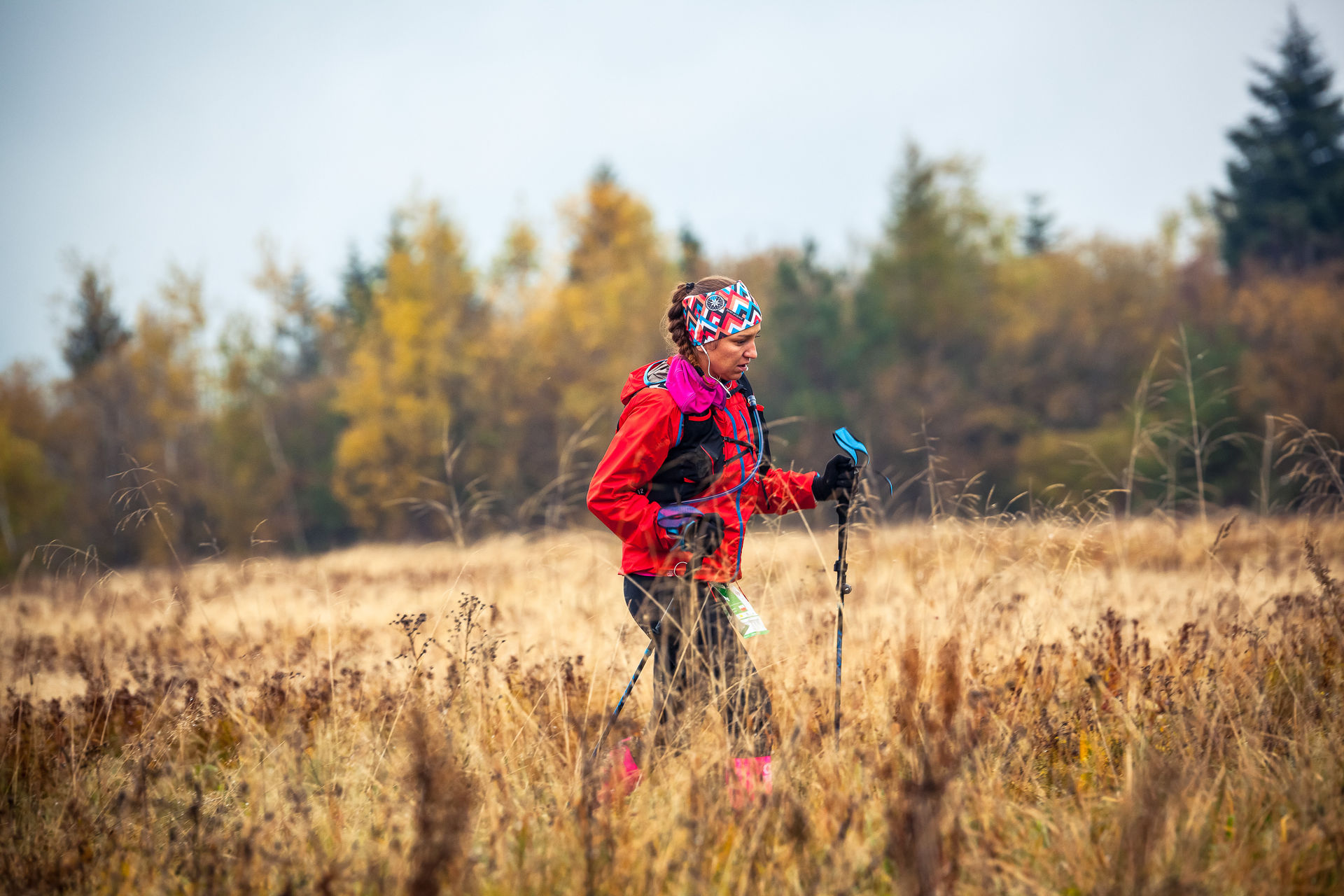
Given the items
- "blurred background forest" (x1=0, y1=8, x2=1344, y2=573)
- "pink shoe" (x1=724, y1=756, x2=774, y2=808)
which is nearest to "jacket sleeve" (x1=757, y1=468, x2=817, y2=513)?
"pink shoe" (x1=724, y1=756, x2=774, y2=808)

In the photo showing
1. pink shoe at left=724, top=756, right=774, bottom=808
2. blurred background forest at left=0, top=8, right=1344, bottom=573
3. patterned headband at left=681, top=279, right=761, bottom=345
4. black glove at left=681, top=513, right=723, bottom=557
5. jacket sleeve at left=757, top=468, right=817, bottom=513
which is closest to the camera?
pink shoe at left=724, top=756, right=774, bottom=808

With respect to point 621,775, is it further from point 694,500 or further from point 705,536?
point 694,500

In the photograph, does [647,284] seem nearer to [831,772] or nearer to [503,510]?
[503,510]

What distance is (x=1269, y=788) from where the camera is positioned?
2.68 m

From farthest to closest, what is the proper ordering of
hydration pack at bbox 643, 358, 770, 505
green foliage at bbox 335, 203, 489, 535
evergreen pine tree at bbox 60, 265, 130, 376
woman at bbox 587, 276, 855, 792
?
evergreen pine tree at bbox 60, 265, 130, 376 < green foliage at bbox 335, 203, 489, 535 < hydration pack at bbox 643, 358, 770, 505 < woman at bbox 587, 276, 855, 792

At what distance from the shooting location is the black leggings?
9.62 feet

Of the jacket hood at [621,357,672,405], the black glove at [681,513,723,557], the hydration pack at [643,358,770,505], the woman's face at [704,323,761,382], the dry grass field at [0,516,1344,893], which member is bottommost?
the dry grass field at [0,516,1344,893]

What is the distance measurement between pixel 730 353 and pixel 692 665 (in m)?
1.15

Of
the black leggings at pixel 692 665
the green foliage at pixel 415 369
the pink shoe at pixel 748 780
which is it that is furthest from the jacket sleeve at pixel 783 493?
the green foliage at pixel 415 369

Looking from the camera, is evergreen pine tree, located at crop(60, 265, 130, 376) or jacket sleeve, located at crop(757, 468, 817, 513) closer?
jacket sleeve, located at crop(757, 468, 817, 513)

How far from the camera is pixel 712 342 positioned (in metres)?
3.22

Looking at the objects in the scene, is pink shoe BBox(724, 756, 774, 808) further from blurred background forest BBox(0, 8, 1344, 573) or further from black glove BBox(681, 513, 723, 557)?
blurred background forest BBox(0, 8, 1344, 573)

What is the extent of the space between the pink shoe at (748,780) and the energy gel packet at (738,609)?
416mm

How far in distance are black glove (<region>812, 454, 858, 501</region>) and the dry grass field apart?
59 cm
